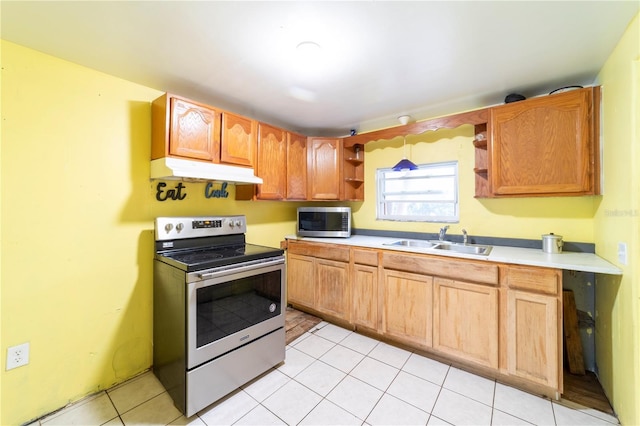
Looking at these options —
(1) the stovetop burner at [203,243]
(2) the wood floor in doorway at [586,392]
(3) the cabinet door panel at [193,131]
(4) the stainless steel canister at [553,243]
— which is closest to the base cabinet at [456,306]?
(2) the wood floor in doorway at [586,392]

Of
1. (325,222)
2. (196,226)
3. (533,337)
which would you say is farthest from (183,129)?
(533,337)

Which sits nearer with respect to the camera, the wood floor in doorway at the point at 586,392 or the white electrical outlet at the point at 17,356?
the white electrical outlet at the point at 17,356

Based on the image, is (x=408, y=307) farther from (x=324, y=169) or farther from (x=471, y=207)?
(x=324, y=169)

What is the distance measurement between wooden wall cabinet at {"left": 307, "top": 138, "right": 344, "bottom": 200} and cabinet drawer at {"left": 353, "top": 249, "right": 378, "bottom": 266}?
2.52 feet

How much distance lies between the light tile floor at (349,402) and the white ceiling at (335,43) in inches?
88.5

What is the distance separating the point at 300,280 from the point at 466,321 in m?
1.71

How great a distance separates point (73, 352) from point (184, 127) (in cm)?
171

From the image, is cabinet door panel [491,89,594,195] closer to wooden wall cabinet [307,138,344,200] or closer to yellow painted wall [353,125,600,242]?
yellow painted wall [353,125,600,242]

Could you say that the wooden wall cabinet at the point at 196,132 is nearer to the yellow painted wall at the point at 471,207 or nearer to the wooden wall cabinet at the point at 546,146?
the yellow painted wall at the point at 471,207

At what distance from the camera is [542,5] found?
126cm

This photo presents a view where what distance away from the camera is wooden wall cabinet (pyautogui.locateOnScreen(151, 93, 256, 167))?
75.9 inches

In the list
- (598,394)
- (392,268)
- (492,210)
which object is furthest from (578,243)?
(392,268)

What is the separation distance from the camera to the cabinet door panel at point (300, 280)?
117 inches

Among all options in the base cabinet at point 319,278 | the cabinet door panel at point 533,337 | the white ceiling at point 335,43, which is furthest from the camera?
the base cabinet at point 319,278
